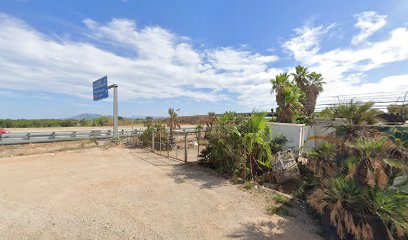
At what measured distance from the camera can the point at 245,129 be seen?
8102mm

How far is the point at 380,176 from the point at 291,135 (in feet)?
22.8

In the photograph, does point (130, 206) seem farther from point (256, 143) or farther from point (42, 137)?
point (42, 137)

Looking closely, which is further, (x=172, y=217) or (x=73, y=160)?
(x=73, y=160)

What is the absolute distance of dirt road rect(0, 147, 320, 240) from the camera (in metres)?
4.30

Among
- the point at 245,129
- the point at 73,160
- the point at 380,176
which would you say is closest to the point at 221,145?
the point at 245,129

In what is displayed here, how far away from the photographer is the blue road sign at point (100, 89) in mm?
17456

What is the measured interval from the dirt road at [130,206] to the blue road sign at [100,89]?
9.62 meters

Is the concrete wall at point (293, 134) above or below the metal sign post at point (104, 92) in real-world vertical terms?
below

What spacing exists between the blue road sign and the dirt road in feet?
31.6

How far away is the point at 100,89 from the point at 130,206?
1489 centimetres

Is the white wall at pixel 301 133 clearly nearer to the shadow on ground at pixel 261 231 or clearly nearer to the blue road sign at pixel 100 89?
the shadow on ground at pixel 261 231

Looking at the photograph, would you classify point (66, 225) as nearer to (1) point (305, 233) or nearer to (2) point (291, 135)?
(1) point (305, 233)

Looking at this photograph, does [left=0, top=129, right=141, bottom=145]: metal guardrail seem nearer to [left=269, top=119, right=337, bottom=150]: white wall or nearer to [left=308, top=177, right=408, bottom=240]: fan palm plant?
[left=269, top=119, right=337, bottom=150]: white wall

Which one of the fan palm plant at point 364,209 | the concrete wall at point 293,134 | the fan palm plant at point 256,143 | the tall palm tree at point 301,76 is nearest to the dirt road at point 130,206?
the fan palm plant at point 364,209
